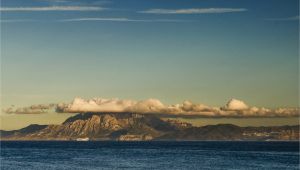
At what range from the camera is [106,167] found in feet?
495

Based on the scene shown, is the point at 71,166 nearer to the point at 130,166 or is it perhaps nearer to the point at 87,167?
the point at 87,167

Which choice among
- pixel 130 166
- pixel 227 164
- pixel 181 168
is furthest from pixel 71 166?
pixel 227 164

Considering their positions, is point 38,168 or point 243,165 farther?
point 243,165

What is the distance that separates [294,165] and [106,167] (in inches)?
1898

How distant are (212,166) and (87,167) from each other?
104ft

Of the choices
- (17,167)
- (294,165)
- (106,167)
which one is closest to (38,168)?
(17,167)

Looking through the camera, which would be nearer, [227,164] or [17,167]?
[17,167]

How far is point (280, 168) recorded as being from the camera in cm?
14838

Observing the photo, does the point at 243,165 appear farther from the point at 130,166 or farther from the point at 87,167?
the point at 87,167

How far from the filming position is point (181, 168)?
493ft

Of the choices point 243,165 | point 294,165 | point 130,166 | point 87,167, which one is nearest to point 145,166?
point 130,166

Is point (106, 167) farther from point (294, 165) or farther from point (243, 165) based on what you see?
point (294, 165)

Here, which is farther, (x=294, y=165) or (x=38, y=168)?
(x=294, y=165)

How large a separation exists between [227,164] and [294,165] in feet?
57.3
